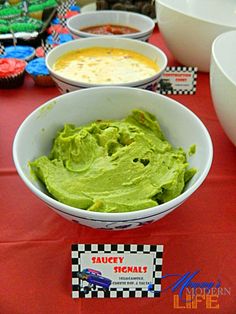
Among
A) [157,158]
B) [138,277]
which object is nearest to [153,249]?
[138,277]

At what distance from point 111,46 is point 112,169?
2.30ft

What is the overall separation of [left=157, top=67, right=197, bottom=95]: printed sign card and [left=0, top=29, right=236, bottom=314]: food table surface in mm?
372

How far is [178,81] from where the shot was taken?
1.24 metres

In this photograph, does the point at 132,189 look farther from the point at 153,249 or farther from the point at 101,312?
the point at 101,312

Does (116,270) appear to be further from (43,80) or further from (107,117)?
(43,80)

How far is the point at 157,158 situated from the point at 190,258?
0.65 ft

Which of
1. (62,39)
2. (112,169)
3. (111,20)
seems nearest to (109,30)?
(111,20)

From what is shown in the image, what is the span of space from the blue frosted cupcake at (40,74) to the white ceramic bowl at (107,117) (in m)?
0.37

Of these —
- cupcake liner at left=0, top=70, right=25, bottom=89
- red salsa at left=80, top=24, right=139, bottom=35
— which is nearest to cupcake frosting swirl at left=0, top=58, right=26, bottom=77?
cupcake liner at left=0, top=70, right=25, bottom=89

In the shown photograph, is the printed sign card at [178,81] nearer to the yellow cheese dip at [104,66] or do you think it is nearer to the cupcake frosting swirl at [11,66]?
the yellow cheese dip at [104,66]

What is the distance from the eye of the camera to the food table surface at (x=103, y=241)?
0.70 m

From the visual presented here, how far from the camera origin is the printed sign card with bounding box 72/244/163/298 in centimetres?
67

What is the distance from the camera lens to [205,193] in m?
0.90

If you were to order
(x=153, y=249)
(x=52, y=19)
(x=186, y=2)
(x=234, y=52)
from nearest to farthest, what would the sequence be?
(x=153, y=249) < (x=234, y=52) < (x=186, y=2) < (x=52, y=19)
